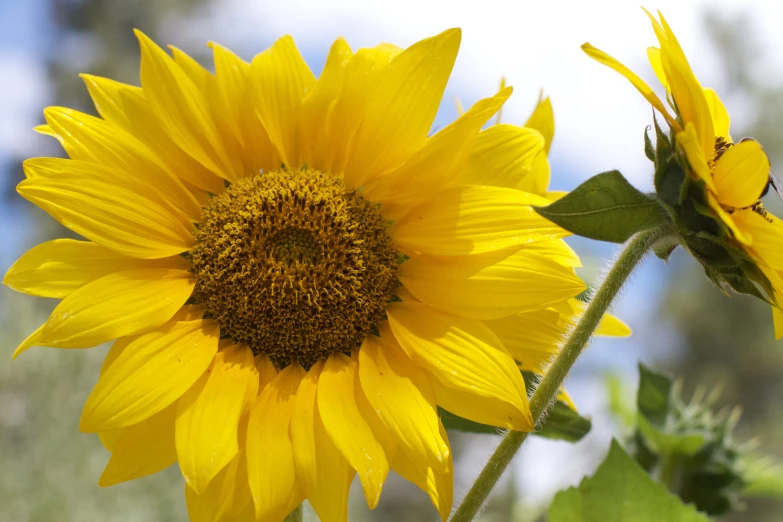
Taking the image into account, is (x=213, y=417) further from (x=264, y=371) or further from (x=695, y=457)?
(x=695, y=457)

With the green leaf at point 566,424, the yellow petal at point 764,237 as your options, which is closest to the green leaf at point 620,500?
the green leaf at point 566,424

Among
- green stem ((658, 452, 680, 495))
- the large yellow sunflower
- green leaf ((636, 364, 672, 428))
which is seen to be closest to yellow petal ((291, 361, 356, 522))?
the large yellow sunflower

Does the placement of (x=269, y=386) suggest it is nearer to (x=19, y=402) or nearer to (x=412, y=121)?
(x=412, y=121)

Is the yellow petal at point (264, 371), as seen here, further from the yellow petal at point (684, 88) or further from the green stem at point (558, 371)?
the yellow petal at point (684, 88)

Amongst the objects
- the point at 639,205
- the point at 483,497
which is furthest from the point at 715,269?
the point at 483,497

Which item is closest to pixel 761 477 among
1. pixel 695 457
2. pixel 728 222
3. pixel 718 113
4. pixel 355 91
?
pixel 695 457
